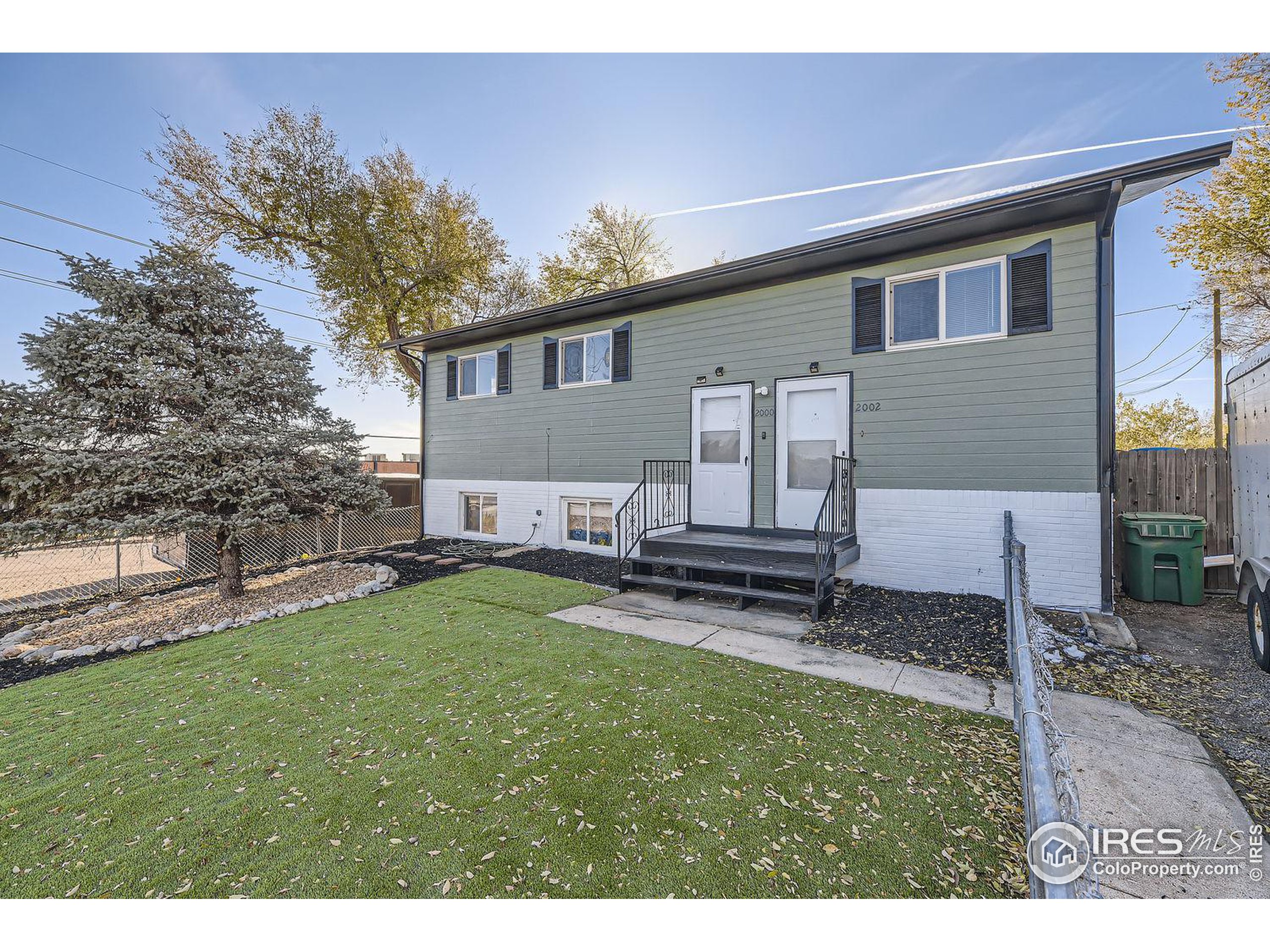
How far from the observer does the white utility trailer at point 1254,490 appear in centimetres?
410

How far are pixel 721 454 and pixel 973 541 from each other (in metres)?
3.40

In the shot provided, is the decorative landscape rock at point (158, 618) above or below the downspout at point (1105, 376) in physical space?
below

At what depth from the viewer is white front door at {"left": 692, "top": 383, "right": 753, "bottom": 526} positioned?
7434mm

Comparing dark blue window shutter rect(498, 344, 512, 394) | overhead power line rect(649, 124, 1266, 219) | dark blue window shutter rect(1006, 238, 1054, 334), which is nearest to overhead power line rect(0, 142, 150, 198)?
dark blue window shutter rect(498, 344, 512, 394)

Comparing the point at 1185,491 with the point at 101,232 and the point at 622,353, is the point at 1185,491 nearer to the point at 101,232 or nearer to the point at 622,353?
the point at 622,353

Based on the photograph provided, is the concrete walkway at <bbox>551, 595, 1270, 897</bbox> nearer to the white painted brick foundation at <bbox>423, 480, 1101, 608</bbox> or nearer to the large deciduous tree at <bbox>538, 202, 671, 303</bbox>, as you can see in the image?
the white painted brick foundation at <bbox>423, 480, 1101, 608</bbox>

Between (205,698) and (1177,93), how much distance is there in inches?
499

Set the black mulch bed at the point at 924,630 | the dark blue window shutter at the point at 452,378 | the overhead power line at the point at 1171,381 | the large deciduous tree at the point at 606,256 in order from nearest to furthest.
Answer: the black mulch bed at the point at 924,630 < the dark blue window shutter at the point at 452,378 < the overhead power line at the point at 1171,381 < the large deciduous tree at the point at 606,256

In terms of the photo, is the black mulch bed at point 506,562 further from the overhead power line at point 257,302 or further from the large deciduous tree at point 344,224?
the large deciduous tree at point 344,224

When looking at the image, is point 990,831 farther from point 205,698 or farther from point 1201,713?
point 205,698

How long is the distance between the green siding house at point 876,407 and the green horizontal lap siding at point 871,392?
0.08ft

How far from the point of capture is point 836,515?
6.25 m

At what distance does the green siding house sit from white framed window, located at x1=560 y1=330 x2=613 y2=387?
6 centimetres

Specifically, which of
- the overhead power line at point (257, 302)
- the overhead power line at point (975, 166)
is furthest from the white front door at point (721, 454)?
the overhead power line at point (257, 302)
